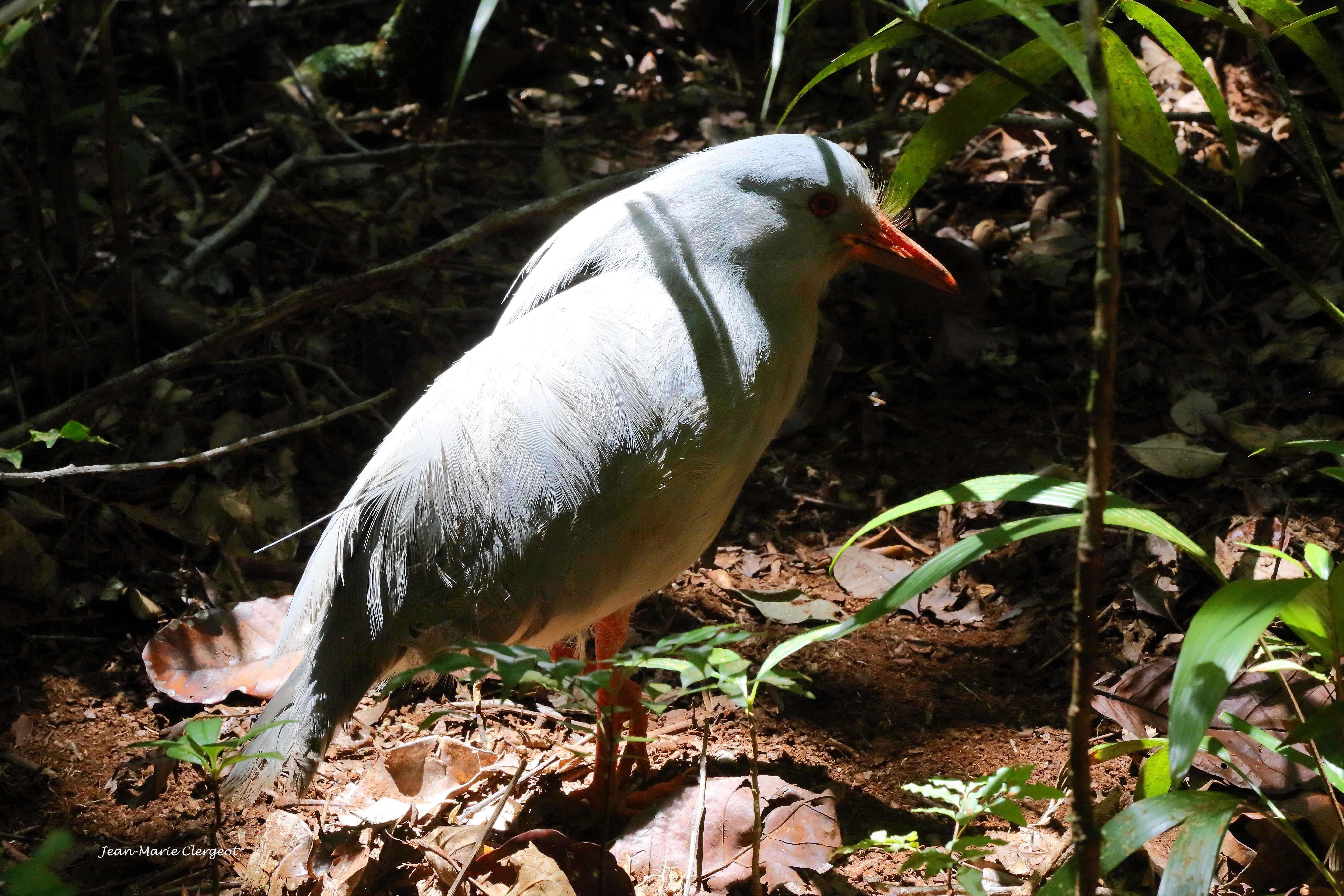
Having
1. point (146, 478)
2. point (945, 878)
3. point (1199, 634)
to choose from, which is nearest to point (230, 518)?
point (146, 478)

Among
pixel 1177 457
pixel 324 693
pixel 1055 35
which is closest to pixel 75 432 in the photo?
pixel 324 693

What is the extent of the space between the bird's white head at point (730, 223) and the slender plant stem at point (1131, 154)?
27.4 inches

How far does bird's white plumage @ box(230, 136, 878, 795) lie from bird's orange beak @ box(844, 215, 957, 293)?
0.73ft

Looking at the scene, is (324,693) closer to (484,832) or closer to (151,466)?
(484,832)

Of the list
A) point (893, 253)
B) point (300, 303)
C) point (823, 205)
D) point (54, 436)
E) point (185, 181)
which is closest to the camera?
point (54, 436)

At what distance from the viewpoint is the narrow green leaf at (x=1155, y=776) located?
6.77ft

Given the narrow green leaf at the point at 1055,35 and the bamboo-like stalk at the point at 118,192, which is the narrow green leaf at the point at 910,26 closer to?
the narrow green leaf at the point at 1055,35

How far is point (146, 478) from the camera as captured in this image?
12.4 ft

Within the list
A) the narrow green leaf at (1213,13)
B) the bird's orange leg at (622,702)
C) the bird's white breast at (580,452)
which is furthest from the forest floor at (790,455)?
the narrow green leaf at (1213,13)

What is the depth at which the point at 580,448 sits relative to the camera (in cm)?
248

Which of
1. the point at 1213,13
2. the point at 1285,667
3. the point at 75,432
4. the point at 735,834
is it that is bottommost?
the point at 735,834

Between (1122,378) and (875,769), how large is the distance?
2067 mm

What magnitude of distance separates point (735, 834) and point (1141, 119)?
185cm

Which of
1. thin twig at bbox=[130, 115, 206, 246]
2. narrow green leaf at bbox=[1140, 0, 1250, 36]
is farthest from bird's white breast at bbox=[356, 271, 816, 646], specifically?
thin twig at bbox=[130, 115, 206, 246]
